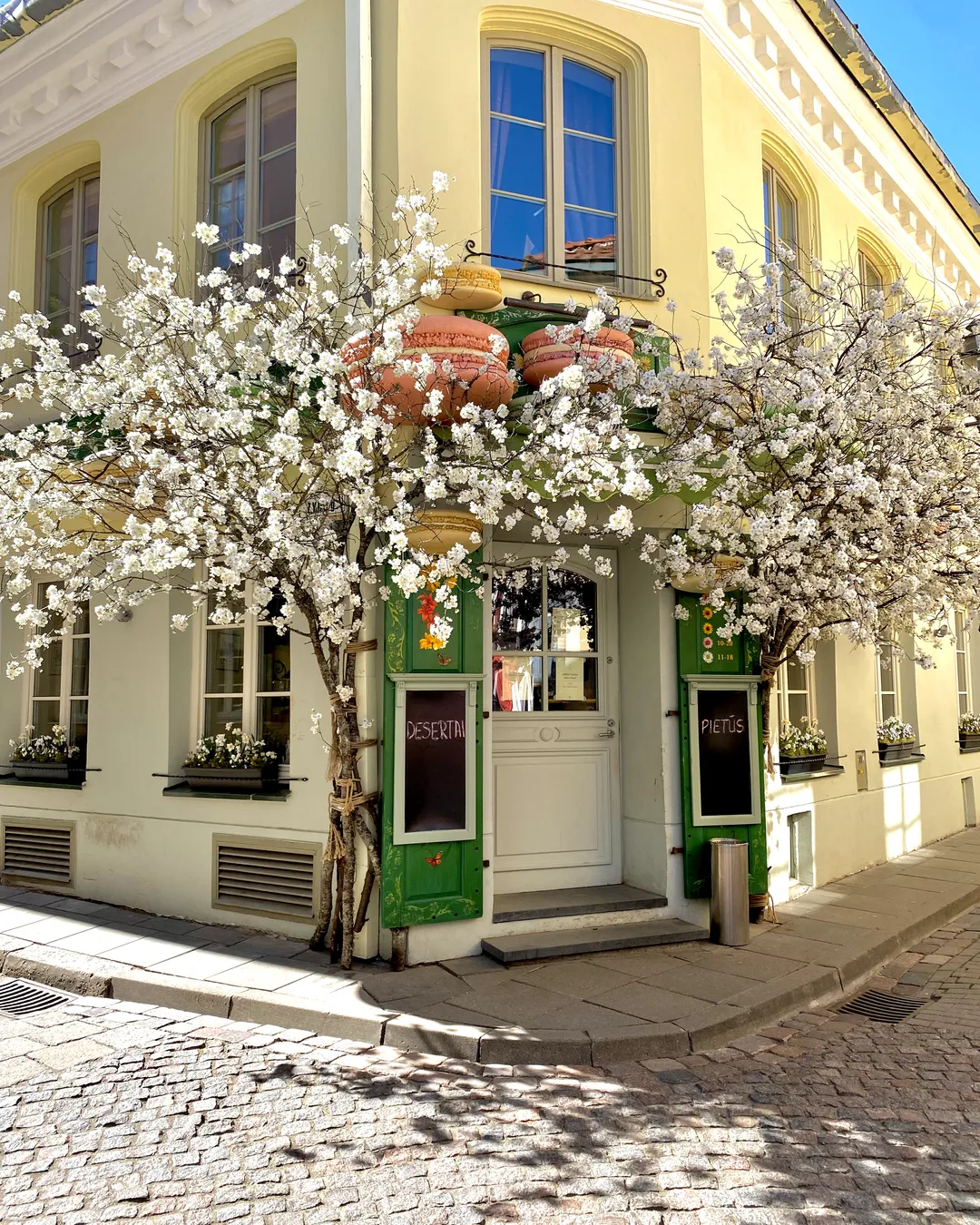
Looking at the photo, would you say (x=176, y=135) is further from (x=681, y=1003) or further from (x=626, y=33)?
(x=681, y=1003)

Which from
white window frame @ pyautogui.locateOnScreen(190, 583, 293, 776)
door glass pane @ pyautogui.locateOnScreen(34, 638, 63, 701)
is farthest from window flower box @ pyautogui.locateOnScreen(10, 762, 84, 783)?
white window frame @ pyautogui.locateOnScreen(190, 583, 293, 776)

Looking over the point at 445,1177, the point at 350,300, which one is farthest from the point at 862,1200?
the point at 350,300

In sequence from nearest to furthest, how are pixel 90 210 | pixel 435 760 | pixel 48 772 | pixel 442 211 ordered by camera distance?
pixel 435 760
pixel 442 211
pixel 48 772
pixel 90 210

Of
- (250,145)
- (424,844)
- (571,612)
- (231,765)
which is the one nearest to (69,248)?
(250,145)

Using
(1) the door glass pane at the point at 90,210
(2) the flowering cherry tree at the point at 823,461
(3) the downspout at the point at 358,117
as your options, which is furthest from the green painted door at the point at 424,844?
(1) the door glass pane at the point at 90,210

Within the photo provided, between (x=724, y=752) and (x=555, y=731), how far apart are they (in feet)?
4.13

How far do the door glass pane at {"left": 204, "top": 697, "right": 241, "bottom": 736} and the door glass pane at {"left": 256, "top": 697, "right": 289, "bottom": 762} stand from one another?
0.68ft

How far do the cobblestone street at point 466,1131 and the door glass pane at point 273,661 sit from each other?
242 cm

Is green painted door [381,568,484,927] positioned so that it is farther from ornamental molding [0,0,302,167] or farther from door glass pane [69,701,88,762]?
ornamental molding [0,0,302,167]

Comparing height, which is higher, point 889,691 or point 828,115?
point 828,115

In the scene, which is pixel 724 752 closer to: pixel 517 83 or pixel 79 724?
pixel 517 83

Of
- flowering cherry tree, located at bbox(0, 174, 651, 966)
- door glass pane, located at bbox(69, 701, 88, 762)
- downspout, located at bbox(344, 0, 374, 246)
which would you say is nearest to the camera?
flowering cherry tree, located at bbox(0, 174, 651, 966)

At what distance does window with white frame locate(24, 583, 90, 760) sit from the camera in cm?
828

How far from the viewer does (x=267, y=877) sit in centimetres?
677
